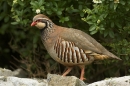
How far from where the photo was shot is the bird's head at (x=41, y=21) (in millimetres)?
7094

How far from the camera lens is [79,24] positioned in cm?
801

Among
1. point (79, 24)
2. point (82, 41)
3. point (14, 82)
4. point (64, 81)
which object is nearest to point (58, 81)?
point (64, 81)

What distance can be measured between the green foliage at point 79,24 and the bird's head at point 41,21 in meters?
0.11

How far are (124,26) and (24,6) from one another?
164 cm

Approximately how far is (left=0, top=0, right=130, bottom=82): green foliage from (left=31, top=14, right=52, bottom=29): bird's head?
0.37 feet

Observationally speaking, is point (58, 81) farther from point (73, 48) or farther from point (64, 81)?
point (73, 48)

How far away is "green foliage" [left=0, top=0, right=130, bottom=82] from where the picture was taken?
6.90m

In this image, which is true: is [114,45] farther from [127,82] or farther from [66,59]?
[127,82]

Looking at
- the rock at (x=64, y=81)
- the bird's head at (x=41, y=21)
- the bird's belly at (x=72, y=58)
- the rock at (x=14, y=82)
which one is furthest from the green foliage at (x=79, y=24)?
the rock at (x=14, y=82)

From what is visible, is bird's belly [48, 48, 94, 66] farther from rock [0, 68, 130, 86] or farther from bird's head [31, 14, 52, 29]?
rock [0, 68, 130, 86]

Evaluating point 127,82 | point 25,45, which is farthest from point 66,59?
point 25,45

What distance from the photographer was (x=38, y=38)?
8719 mm

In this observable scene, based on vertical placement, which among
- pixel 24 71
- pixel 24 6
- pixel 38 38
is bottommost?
pixel 24 71

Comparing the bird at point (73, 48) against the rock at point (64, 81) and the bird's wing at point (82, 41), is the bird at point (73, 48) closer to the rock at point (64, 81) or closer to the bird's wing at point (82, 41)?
the bird's wing at point (82, 41)
